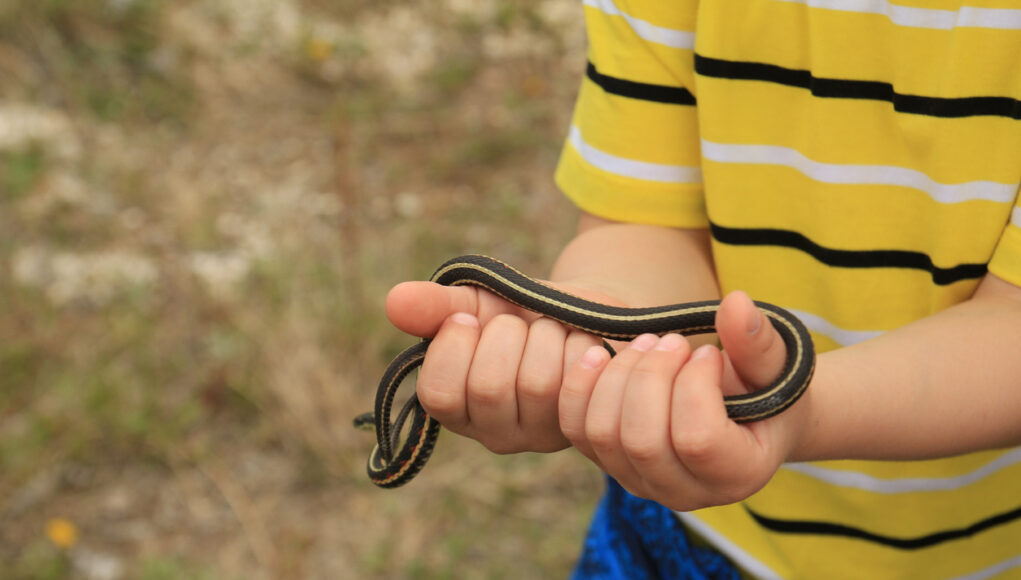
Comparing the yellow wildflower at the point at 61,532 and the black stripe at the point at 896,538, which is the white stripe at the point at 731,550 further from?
the yellow wildflower at the point at 61,532

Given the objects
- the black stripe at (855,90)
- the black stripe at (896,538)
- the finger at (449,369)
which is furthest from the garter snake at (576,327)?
the black stripe at (896,538)

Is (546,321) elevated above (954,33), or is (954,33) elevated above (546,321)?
(954,33)

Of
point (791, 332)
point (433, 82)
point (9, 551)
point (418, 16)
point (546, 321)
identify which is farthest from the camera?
point (418, 16)

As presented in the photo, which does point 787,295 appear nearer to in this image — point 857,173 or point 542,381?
point 857,173

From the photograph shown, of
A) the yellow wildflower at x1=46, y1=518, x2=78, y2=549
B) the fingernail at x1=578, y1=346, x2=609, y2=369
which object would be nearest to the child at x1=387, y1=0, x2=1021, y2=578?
the fingernail at x1=578, y1=346, x2=609, y2=369

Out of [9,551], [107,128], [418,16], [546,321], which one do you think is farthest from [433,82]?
[546,321]

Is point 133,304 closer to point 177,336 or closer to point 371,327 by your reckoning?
point 177,336

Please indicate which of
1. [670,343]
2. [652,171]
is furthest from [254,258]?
[670,343]
